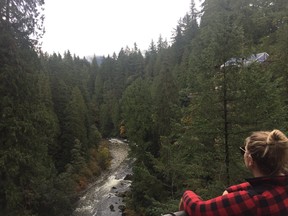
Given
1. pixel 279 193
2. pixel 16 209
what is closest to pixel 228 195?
pixel 279 193

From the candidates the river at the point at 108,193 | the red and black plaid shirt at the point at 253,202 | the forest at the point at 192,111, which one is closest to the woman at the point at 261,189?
the red and black plaid shirt at the point at 253,202

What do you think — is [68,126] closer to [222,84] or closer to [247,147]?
[222,84]

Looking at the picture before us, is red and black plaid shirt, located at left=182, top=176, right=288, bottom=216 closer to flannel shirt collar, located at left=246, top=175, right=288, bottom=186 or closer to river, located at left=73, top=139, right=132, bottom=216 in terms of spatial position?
flannel shirt collar, located at left=246, top=175, right=288, bottom=186

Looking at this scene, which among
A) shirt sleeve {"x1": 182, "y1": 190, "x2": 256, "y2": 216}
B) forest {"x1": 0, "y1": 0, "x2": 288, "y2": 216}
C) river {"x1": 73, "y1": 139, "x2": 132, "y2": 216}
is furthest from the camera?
river {"x1": 73, "y1": 139, "x2": 132, "y2": 216}

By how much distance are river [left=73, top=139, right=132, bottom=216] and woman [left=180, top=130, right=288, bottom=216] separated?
25893 millimetres

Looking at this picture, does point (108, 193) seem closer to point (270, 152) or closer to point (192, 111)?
point (192, 111)

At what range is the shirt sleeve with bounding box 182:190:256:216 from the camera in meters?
2.07

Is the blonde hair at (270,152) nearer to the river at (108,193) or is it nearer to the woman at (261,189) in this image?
the woman at (261,189)

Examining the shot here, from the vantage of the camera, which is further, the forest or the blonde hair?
the forest

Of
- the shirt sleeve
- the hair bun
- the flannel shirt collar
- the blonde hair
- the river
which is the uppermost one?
the hair bun

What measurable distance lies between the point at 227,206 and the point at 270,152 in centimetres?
45

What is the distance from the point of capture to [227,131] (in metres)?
8.85

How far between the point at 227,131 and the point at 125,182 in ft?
91.4

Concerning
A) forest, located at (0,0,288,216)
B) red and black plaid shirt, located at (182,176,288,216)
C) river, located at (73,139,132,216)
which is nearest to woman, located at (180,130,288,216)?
red and black plaid shirt, located at (182,176,288,216)
